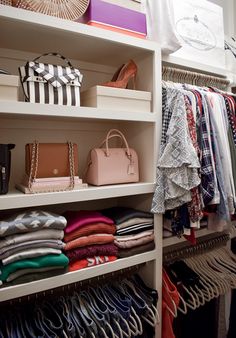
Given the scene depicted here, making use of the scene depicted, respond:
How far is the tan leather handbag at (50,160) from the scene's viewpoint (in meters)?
1.10

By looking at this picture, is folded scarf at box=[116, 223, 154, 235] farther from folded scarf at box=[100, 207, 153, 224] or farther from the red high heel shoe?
the red high heel shoe

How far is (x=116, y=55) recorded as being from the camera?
4.49ft

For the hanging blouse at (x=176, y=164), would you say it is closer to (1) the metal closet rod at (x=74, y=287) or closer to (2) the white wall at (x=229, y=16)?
(1) the metal closet rod at (x=74, y=287)

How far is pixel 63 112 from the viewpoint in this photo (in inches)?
41.3

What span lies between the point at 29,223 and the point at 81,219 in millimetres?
243

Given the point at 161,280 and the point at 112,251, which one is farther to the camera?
the point at 161,280

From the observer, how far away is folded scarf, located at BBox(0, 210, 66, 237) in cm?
98

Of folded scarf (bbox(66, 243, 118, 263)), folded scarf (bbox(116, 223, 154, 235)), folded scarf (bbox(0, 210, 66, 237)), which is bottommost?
folded scarf (bbox(66, 243, 118, 263))

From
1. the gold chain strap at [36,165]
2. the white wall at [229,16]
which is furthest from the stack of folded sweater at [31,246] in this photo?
the white wall at [229,16]

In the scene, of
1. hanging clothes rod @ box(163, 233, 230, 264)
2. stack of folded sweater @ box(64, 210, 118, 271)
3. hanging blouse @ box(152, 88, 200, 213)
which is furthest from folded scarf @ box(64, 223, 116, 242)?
hanging clothes rod @ box(163, 233, 230, 264)

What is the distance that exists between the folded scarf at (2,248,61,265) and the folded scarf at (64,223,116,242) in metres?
0.09

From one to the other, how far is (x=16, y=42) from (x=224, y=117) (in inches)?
40.9

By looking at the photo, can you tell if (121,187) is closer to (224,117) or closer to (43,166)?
(43,166)

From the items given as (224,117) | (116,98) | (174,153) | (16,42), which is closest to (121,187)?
(174,153)
